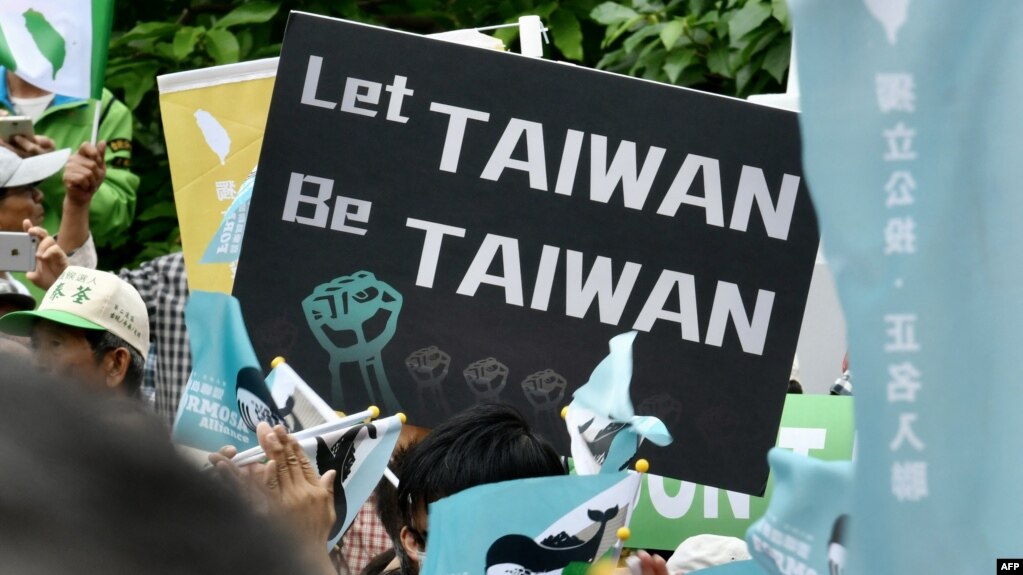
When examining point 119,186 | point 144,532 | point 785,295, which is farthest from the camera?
point 119,186

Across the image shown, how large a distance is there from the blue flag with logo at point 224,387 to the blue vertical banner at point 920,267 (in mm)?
2016

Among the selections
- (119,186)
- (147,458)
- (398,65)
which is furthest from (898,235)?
(119,186)

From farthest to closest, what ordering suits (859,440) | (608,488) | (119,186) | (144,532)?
(119,186), (608,488), (859,440), (144,532)

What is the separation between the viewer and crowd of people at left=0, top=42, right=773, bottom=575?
26.1 inches

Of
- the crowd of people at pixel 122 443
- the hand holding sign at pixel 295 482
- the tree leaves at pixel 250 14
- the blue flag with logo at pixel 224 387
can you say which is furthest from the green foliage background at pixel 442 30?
the hand holding sign at pixel 295 482

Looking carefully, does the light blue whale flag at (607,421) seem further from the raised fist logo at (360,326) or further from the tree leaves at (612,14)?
the tree leaves at (612,14)

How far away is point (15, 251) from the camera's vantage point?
3.61 m

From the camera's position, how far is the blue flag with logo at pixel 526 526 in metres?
2.72

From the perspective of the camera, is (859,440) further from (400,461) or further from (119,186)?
(119,186)

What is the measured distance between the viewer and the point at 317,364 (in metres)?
3.65

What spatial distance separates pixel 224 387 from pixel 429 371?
1.67 ft

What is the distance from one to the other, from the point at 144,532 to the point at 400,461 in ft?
10.1

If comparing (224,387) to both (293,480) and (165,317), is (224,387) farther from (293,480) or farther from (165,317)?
(165,317)

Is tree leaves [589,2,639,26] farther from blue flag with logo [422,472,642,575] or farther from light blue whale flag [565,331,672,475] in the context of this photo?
blue flag with logo [422,472,642,575]
